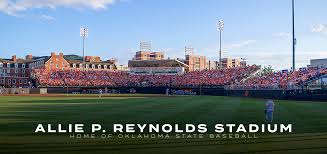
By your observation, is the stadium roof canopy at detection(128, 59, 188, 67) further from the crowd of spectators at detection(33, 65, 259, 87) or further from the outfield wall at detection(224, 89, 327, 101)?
the outfield wall at detection(224, 89, 327, 101)

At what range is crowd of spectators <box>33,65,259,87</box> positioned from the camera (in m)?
76.0

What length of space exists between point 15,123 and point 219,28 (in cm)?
6936

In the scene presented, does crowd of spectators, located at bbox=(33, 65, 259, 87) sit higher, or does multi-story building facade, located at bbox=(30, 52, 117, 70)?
multi-story building facade, located at bbox=(30, 52, 117, 70)

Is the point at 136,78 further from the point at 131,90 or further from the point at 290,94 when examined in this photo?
the point at 290,94

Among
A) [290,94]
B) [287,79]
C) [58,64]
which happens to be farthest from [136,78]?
[290,94]

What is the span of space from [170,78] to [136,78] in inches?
423

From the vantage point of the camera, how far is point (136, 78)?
96.2m

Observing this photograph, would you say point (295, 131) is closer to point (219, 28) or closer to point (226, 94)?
point (226, 94)

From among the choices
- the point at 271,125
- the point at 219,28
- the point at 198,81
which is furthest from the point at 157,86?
the point at 271,125

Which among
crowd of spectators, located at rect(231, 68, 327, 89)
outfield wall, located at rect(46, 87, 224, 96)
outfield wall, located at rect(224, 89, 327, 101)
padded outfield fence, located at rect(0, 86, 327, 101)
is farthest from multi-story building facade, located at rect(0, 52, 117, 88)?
outfield wall, located at rect(224, 89, 327, 101)

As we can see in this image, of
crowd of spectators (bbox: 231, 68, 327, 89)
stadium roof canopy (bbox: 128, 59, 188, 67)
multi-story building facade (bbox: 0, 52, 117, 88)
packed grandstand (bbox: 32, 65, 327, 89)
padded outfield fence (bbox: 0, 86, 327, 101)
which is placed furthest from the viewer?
multi-story building facade (bbox: 0, 52, 117, 88)

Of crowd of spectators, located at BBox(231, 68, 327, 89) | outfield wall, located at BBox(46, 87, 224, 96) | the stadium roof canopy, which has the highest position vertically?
the stadium roof canopy

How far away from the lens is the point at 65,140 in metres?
13.5

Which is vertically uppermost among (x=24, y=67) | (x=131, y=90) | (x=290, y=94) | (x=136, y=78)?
(x=24, y=67)
